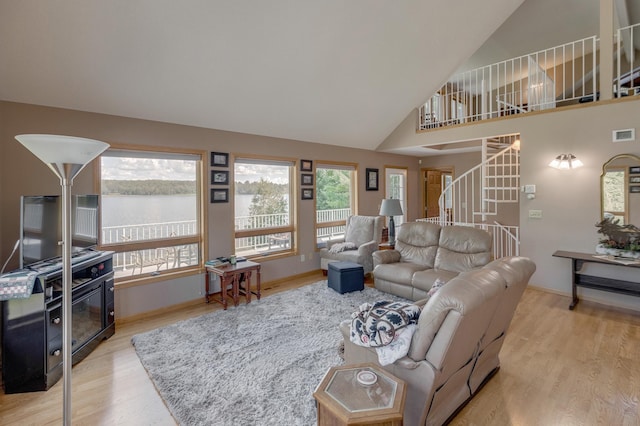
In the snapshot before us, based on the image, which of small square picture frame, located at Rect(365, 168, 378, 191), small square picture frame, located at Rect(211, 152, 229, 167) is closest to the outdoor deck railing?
small square picture frame, located at Rect(211, 152, 229, 167)

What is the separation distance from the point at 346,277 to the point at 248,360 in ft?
6.57

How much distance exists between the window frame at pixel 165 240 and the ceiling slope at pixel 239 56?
1.31ft

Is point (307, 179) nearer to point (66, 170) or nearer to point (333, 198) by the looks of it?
point (333, 198)

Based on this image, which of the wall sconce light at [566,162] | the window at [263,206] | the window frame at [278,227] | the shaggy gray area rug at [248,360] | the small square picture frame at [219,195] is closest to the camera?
the shaggy gray area rug at [248,360]

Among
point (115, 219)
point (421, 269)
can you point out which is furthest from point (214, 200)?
point (421, 269)

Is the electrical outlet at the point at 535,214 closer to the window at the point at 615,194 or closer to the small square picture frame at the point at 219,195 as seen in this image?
the window at the point at 615,194

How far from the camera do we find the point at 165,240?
13.2 feet

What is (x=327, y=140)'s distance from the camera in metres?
5.64

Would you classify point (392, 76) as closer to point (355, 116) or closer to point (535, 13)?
point (355, 116)

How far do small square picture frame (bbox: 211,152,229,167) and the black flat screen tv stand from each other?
1.51 metres

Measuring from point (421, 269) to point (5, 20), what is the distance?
464cm

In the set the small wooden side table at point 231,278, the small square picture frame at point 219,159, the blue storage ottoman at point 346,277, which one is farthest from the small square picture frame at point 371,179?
the small wooden side table at point 231,278

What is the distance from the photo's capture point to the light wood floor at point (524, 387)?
6.79 ft

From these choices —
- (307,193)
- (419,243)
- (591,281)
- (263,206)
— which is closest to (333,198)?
(307,193)
